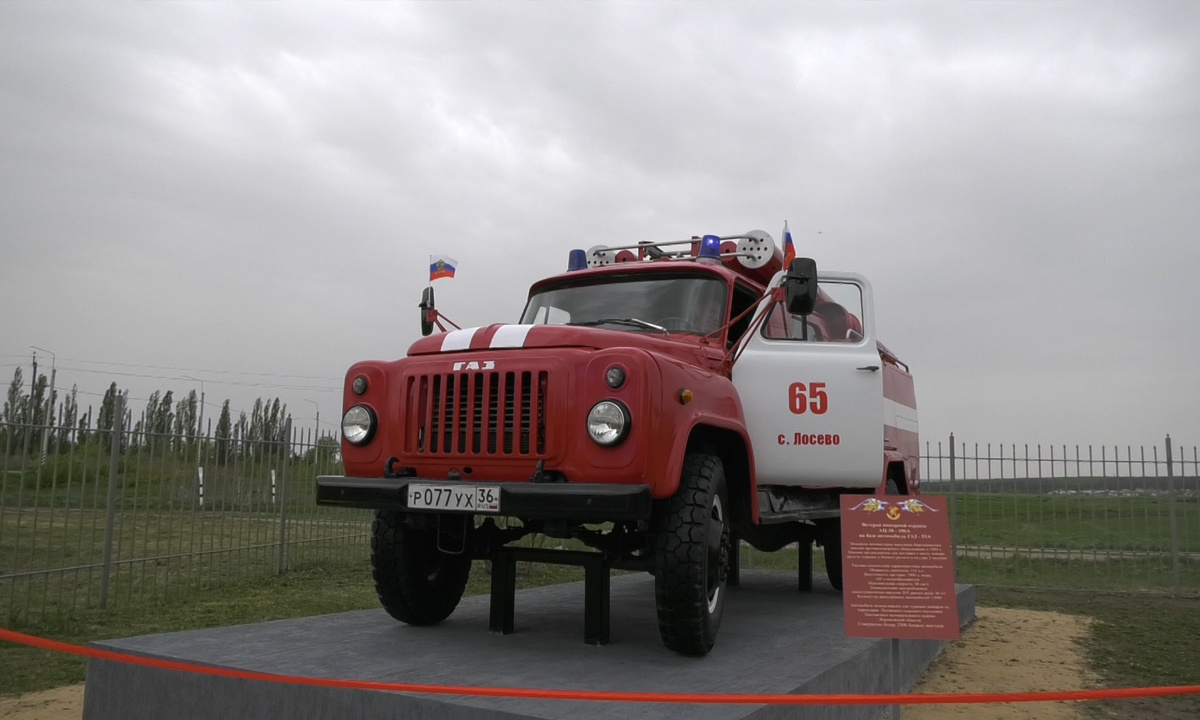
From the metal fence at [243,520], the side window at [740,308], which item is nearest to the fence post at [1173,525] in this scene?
the metal fence at [243,520]

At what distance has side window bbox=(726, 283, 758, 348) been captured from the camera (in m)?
5.81

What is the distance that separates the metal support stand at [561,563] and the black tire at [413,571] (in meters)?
0.31

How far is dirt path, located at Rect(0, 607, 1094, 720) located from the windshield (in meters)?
2.59

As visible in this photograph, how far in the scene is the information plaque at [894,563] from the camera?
3.87 meters

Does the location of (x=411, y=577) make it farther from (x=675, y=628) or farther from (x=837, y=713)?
(x=837, y=713)

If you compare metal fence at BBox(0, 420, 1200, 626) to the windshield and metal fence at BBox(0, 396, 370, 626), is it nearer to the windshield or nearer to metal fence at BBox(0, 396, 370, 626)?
metal fence at BBox(0, 396, 370, 626)

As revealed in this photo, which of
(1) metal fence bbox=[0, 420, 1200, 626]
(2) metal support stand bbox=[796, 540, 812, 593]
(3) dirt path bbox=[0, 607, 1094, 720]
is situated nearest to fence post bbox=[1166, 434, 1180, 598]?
(1) metal fence bbox=[0, 420, 1200, 626]

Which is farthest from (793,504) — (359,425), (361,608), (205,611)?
(205,611)

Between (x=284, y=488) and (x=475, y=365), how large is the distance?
6102 millimetres

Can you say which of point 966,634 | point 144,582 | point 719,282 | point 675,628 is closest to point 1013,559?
point 966,634

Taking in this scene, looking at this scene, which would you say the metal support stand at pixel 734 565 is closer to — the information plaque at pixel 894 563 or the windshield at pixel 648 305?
the windshield at pixel 648 305

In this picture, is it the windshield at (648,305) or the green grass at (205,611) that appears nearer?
the windshield at (648,305)

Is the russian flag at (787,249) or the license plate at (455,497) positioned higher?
the russian flag at (787,249)

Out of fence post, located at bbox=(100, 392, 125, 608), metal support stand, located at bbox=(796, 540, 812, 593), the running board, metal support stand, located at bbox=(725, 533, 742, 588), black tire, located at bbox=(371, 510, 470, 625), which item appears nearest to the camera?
black tire, located at bbox=(371, 510, 470, 625)
